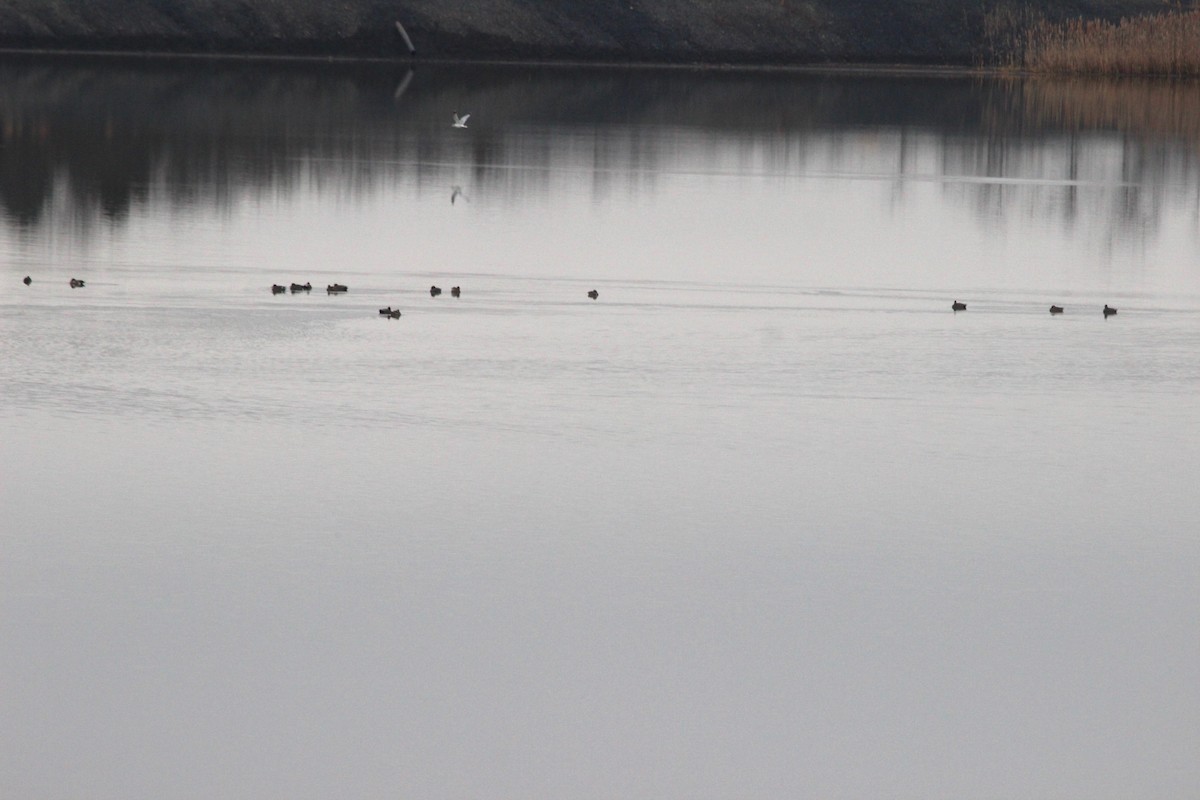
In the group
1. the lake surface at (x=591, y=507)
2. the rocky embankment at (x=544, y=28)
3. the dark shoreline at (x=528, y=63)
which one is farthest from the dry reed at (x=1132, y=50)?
the lake surface at (x=591, y=507)

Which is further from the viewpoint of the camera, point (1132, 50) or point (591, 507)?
point (1132, 50)

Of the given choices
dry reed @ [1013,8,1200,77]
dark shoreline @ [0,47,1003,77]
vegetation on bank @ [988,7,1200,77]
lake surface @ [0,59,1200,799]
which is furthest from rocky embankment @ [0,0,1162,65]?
lake surface @ [0,59,1200,799]

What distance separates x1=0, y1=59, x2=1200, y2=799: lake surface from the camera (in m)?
4.68

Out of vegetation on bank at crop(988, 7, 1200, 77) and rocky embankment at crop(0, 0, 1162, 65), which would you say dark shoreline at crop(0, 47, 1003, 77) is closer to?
rocky embankment at crop(0, 0, 1162, 65)

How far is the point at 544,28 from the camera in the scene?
44094 mm

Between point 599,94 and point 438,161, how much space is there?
43.1ft

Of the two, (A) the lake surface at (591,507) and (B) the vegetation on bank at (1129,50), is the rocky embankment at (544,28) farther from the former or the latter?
(A) the lake surface at (591,507)

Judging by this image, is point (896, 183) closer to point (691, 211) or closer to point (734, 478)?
point (691, 211)

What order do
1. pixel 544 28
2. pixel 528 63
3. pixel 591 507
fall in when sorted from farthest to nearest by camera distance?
pixel 544 28
pixel 528 63
pixel 591 507

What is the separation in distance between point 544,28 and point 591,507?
38454mm

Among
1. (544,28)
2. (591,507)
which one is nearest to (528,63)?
(544,28)

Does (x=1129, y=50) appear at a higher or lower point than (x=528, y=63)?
lower

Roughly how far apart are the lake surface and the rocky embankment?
27889 mm

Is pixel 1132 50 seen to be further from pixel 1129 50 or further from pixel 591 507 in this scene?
pixel 591 507
